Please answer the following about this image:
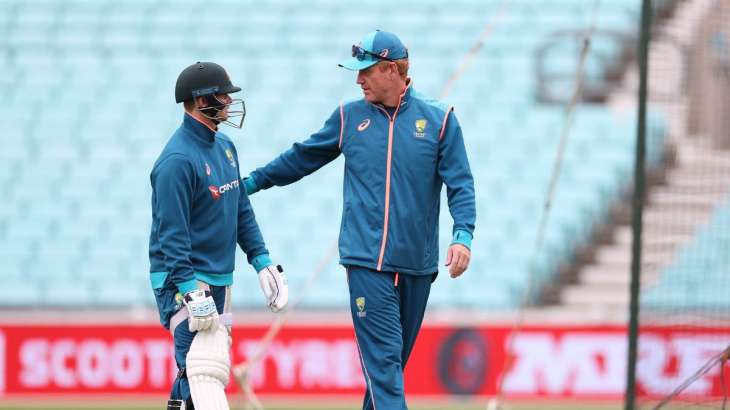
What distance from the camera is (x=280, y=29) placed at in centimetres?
1593

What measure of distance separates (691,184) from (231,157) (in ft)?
17.8

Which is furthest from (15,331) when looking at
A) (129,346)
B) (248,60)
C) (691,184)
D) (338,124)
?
(338,124)

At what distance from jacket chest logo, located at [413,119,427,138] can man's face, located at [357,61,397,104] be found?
190 millimetres

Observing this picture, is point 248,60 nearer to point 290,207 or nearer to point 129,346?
point 290,207

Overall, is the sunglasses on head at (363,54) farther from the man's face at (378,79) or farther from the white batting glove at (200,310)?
the white batting glove at (200,310)

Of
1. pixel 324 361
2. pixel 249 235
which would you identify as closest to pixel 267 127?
pixel 324 361

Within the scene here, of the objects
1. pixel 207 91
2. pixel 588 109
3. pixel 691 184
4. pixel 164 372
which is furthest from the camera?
pixel 588 109

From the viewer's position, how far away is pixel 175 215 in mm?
5387

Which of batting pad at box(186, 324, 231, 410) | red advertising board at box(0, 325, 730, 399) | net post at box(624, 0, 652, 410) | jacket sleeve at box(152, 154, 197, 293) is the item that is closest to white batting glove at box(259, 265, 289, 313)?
batting pad at box(186, 324, 231, 410)

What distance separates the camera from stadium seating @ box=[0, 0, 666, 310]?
13914mm

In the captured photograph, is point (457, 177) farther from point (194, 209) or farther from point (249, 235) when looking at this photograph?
point (194, 209)

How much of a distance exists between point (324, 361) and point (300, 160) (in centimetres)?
577

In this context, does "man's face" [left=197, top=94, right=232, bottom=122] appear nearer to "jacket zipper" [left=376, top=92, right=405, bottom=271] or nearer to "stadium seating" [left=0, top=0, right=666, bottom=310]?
"jacket zipper" [left=376, top=92, right=405, bottom=271]

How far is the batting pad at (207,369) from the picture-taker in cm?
543
